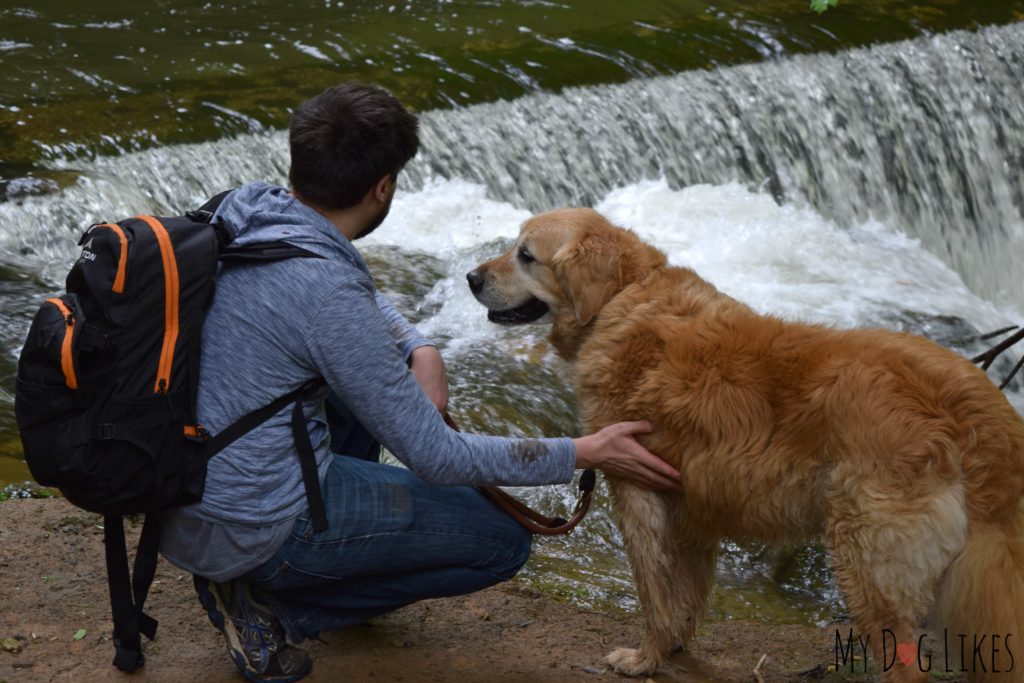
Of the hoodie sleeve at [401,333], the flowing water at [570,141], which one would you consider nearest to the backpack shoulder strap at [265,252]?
the hoodie sleeve at [401,333]

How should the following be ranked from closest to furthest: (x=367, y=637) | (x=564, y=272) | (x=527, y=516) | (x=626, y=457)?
(x=626, y=457) → (x=527, y=516) → (x=367, y=637) → (x=564, y=272)

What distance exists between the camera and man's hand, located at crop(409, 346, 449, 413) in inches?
155

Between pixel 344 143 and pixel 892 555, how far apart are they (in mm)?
1989

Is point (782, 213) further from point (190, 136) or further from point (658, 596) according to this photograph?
point (658, 596)

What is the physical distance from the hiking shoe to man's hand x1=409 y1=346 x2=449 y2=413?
891 mm

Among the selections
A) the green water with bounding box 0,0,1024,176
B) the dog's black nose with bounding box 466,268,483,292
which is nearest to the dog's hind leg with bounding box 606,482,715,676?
the dog's black nose with bounding box 466,268,483,292

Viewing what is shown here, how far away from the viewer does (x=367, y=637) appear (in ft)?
13.5

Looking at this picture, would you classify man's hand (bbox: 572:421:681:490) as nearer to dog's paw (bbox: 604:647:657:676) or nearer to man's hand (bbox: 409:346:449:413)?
man's hand (bbox: 409:346:449:413)

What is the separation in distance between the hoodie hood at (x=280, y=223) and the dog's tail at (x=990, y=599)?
6.44ft

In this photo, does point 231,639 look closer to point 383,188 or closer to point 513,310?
point 383,188

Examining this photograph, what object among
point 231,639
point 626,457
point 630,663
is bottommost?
point 630,663

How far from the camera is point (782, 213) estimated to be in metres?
10.1

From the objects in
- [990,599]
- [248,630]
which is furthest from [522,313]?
[990,599]

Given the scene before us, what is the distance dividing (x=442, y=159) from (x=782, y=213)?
303 cm
